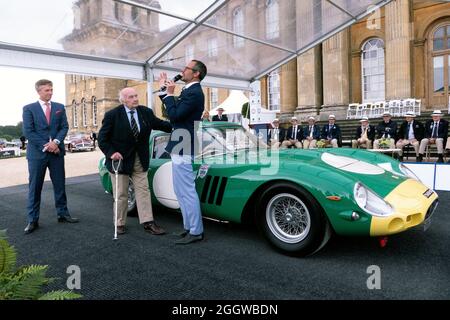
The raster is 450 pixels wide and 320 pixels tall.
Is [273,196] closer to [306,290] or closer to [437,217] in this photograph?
[306,290]

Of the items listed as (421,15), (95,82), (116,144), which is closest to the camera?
(116,144)

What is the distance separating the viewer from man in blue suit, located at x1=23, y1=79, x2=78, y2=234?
14.6ft

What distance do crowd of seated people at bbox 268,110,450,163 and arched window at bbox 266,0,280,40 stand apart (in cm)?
289

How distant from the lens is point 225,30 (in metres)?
7.02

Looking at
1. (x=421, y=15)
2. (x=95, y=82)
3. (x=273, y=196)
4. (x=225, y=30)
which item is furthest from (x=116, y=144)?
(x=95, y=82)

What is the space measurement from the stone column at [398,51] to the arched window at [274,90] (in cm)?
761

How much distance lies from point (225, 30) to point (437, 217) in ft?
16.4

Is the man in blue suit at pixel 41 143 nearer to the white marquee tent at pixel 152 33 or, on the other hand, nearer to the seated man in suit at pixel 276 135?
the white marquee tent at pixel 152 33

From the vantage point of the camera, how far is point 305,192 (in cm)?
304

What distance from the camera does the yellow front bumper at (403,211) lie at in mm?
2812

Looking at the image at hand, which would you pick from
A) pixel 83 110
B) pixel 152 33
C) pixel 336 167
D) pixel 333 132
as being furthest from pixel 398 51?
pixel 83 110

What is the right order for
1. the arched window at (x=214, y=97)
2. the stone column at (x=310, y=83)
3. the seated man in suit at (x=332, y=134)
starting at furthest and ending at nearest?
the arched window at (x=214, y=97), the stone column at (x=310, y=83), the seated man in suit at (x=332, y=134)

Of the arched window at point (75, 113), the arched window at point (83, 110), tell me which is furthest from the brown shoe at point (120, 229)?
the arched window at point (75, 113)

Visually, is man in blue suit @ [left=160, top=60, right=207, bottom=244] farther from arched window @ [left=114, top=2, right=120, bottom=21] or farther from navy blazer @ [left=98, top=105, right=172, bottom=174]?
arched window @ [left=114, top=2, right=120, bottom=21]
